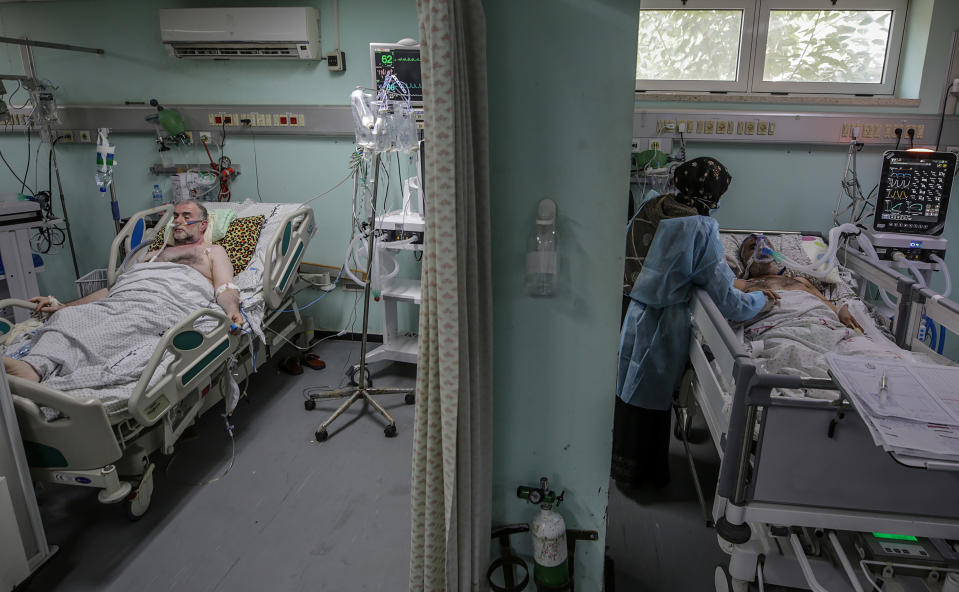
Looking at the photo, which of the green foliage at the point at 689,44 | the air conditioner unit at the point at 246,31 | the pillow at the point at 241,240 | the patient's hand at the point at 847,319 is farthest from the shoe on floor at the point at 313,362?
the patient's hand at the point at 847,319

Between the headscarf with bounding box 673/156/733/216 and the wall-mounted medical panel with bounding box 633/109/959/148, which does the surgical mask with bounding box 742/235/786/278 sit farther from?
the wall-mounted medical panel with bounding box 633/109/959/148

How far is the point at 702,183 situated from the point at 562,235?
118 centimetres

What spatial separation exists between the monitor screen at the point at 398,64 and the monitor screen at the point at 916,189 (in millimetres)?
2593

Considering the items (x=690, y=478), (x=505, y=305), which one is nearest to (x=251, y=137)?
(x=505, y=305)

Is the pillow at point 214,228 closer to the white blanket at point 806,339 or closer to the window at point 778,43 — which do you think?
the window at point 778,43

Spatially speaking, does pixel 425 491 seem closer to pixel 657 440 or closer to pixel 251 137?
pixel 657 440

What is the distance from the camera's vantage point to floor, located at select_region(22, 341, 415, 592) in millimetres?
2026

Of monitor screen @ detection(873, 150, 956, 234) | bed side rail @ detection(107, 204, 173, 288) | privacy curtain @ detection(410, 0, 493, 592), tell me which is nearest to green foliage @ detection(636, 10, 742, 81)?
monitor screen @ detection(873, 150, 956, 234)

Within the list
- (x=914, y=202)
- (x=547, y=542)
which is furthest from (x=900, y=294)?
(x=547, y=542)

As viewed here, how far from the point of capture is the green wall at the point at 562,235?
1.41 metres

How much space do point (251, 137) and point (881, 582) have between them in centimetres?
398

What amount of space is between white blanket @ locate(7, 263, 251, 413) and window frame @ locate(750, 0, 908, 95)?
3.32 metres

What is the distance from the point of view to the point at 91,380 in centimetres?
217

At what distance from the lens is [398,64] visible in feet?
11.2
